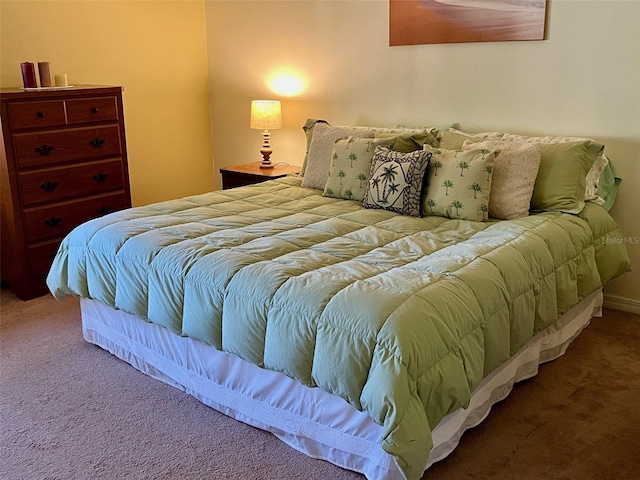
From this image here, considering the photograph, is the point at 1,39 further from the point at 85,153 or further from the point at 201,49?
the point at 201,49

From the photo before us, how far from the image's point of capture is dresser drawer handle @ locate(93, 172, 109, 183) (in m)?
3.82

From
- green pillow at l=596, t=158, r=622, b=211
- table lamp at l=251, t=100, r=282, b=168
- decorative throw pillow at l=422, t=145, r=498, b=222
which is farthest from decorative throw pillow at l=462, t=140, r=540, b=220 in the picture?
table lamp at l=251, t=100, r=282, b=168

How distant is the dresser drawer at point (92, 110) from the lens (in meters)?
3.61

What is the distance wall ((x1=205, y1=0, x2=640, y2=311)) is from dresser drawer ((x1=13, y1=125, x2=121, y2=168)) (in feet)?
4.33

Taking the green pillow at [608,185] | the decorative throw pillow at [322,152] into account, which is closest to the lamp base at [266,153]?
the decorative throw pillow at [322,152]

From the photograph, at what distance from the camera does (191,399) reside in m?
2.50

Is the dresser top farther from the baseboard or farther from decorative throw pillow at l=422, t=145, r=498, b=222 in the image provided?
the baseboard

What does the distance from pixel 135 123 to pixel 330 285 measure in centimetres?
311

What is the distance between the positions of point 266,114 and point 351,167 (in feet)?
4.16

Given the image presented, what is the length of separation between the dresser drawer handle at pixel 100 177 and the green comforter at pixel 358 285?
92 cm

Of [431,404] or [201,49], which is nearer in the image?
[431,404]

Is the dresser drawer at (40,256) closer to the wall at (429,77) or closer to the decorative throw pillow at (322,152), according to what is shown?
the decorative throw pillow at (322,152)

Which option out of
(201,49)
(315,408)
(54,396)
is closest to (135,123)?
(201,49)

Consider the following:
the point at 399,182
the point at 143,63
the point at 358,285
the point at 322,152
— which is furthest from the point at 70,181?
the point at 358,285
